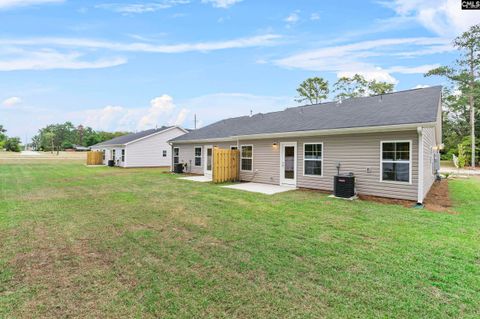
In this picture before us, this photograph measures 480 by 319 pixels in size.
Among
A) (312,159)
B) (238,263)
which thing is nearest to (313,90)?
(312,159)

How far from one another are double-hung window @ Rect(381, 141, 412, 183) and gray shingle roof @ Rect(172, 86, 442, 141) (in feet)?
2.58

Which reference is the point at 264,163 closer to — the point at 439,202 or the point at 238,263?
the point at 439,202

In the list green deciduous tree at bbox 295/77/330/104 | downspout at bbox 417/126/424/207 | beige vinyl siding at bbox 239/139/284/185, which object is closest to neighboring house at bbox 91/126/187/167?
beige vinyl siding at bbox 239/139/284/185

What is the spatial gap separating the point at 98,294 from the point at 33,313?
53cm

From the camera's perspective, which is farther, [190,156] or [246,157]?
[190,156]

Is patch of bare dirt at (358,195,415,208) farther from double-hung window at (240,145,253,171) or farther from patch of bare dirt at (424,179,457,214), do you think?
double-hung window at (240,145,253,171)

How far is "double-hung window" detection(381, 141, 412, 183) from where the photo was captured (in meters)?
7.58

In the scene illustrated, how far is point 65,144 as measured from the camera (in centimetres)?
7988

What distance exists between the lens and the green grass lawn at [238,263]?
7.96 feet

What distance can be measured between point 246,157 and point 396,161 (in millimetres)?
6784

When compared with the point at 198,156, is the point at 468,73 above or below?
above

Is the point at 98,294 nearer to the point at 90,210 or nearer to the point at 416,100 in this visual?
the point at 90,210

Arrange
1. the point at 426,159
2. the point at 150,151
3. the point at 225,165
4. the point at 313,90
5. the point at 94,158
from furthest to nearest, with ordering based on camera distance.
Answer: the point at 313,90, the point at 94,158, the point at 150,151, the point at 225,165, the point at 426,159

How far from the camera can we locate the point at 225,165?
1248 cm
